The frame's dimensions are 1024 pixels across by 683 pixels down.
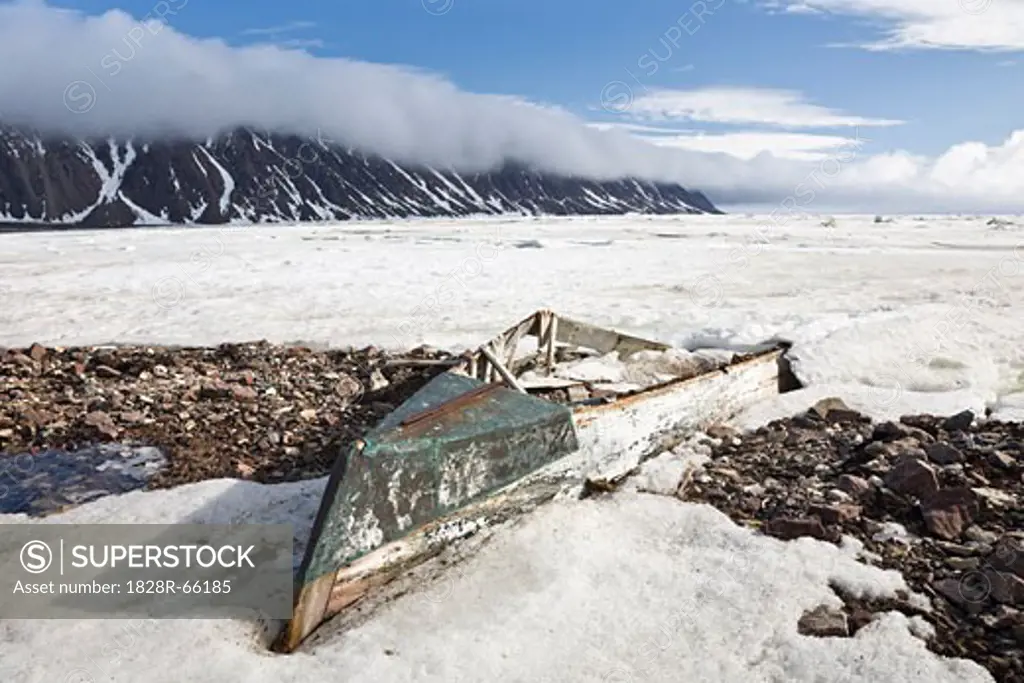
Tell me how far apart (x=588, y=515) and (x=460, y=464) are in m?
1.17

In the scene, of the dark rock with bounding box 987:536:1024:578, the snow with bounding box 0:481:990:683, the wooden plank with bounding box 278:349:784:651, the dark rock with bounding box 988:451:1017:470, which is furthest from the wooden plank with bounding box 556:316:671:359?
the dark rock with bounding box 987:536:1024:578

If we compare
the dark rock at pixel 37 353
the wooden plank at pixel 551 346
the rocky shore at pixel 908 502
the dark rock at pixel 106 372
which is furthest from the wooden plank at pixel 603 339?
the dark rock at pixel 37 353

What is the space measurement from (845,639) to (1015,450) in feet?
12.1

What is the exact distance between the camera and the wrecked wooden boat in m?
4.14

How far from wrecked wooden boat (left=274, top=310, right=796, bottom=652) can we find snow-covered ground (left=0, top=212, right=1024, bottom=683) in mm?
231

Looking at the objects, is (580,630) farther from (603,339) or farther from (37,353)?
(37,353)

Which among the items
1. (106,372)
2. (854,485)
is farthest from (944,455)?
(106,372)

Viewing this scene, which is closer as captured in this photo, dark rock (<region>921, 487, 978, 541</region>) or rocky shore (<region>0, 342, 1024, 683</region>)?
rocky shore (<region>0, 342, 1024, 683</region>)

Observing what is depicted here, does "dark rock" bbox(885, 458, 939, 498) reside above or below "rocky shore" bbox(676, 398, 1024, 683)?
above

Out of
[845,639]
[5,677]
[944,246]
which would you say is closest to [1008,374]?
[845,639]

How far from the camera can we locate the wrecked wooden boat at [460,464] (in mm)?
4145

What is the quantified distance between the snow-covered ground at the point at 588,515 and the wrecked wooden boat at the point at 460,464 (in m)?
0.23

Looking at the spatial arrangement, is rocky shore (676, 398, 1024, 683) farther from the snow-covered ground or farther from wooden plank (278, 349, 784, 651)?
wooden plank (278, 349, 784, 651)

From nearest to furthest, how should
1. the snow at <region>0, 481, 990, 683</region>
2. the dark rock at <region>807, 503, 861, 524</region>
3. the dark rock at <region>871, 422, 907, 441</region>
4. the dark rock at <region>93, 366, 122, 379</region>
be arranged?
the snow at <region>0, 481, 990, 683</region> < the dark rock at <region>807, 503, 861, 524</region> < the dark rock at <region>871, 422, 907, 441</region> < the dark rock at <region>93, 366, 122, 379</region>
